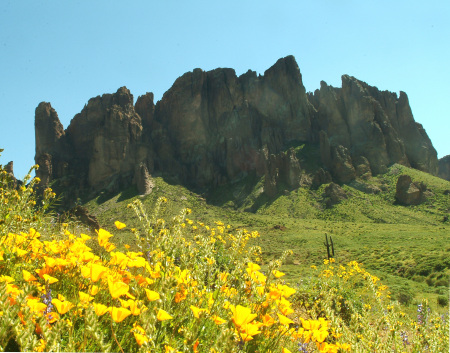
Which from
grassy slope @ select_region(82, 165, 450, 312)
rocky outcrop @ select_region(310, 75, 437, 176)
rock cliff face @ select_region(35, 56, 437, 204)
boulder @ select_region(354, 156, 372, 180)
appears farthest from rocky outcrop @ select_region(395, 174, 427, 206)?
rocky outcrop @ select_region(310, 75, 437, 176)

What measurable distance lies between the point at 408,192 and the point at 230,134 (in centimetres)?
5985

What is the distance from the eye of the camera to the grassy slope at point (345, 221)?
82.7 ft

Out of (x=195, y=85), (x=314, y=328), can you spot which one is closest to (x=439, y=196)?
(x=195, y=85)

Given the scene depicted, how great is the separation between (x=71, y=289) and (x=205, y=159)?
110603 mm

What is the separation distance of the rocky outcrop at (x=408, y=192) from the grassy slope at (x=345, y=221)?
6.40ft

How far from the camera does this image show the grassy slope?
2520 centimetres

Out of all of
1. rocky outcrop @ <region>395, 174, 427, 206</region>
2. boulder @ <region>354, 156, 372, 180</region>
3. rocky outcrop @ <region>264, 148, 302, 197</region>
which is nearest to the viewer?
rocky outcrop @ <region>395, 174, 427, 206</region>

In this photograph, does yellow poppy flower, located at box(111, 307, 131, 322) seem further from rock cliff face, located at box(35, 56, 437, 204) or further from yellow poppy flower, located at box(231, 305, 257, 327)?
rock cliff face, located at box(35, 56, 437, 204)

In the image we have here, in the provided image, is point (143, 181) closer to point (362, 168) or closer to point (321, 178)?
point (321, 178)

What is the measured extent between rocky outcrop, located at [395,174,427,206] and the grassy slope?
6.40 feet

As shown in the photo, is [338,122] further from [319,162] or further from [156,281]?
[156,281]

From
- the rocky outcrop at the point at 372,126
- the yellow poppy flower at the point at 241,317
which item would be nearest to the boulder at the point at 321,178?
the rocky outcrop at the point at 372,126

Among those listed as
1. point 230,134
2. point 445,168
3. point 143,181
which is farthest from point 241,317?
point 445,168

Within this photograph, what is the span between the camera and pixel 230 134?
114 m
